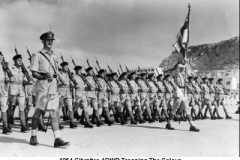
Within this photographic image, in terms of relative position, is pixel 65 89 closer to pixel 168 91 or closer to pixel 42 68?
pixel 42 68

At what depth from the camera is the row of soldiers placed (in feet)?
16.9

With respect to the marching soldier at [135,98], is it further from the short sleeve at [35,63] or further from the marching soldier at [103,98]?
the short sleeve at [35,63]

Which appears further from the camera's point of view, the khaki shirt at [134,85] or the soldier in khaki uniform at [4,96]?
the khaki shirt at [134,85]

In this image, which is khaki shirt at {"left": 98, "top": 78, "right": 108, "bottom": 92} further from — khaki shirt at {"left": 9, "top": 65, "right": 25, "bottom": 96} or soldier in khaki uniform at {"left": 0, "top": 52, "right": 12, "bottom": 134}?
soldier in khaki uniform at {"left": 0, "top": 52, "right": 12, "bottom": 134}

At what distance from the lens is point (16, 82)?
23.5 ft

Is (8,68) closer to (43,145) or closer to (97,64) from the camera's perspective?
(43,145)

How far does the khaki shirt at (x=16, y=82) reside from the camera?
280 inches

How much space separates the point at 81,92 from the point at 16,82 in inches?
84.4

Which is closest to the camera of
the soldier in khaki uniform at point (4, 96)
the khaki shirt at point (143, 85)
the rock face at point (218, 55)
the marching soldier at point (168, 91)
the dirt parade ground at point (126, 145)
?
the dirt parade ground at point (126, 145)

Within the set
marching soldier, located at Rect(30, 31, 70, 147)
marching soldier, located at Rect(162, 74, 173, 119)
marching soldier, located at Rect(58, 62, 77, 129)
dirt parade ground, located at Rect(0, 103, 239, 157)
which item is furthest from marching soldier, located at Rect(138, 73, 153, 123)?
marching soldier, located at Rect(30, 31, 70, 147)

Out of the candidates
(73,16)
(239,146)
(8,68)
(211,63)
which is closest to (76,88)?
(8,68)

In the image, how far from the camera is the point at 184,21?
375 inches

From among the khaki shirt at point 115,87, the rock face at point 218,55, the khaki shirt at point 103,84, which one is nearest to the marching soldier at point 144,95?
the khaki shirt at point 115,87

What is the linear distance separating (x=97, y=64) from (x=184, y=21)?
419 centimetres
